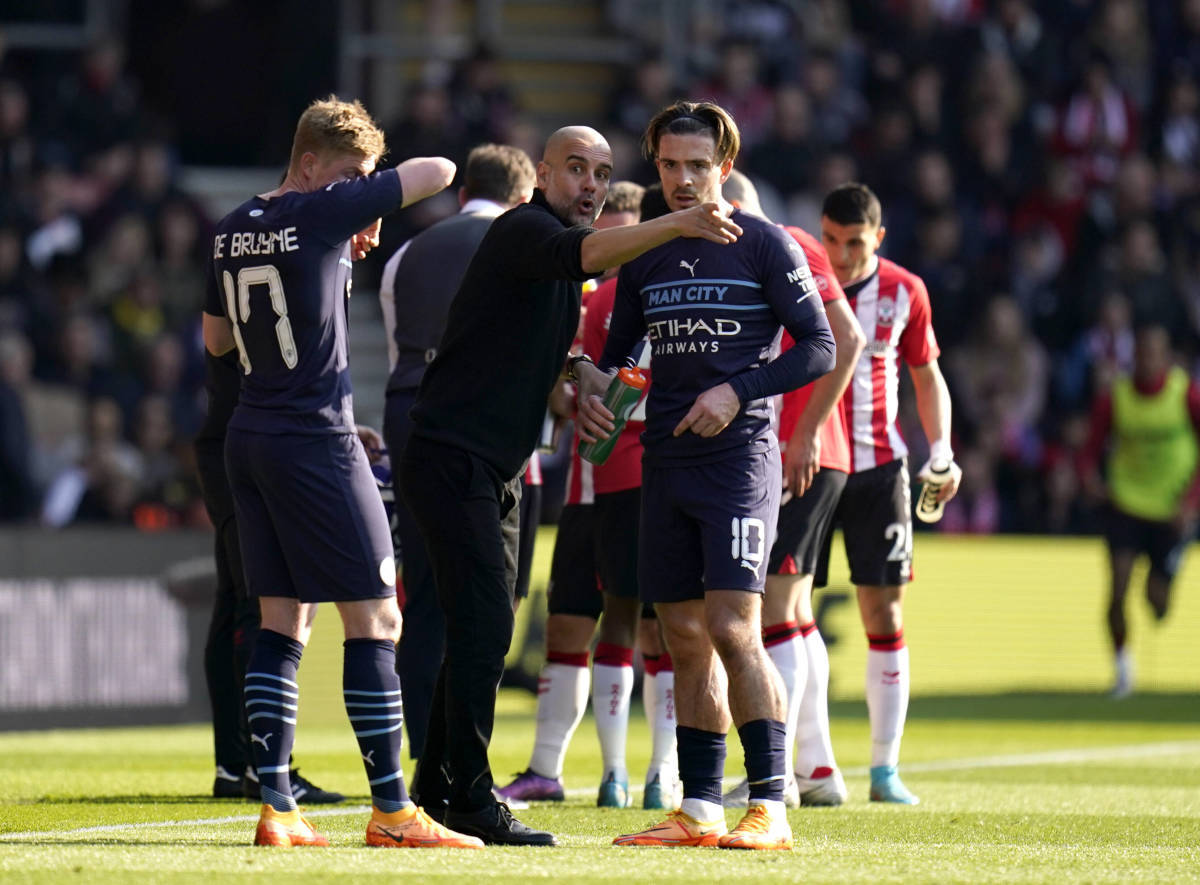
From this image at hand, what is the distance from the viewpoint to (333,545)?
661cm

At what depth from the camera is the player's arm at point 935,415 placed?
366 inches

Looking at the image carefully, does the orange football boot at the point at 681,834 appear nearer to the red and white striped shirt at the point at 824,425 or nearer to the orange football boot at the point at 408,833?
the orange football boot at the point at 408,833

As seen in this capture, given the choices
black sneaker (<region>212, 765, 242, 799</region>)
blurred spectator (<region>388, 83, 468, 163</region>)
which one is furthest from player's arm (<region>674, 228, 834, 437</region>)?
blurred spectator (<region>388, 83, 468, 163</region>)

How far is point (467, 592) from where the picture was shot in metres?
6.86

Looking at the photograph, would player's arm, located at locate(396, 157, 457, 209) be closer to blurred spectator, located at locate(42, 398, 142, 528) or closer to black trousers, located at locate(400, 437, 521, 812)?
black trousers, located at locate(400, 437, 521, 812)

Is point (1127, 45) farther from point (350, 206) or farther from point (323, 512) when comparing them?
point (323, 512)

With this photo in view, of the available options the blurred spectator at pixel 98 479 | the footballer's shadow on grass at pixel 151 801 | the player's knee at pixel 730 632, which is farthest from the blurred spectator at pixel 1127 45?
the player's knee at pixel 730 632

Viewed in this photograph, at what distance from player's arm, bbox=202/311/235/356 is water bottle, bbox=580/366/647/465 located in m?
1.24

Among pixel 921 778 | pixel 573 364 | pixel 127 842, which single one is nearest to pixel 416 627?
pixel 573 364

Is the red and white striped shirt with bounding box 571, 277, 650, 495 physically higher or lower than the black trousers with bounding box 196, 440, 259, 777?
higher

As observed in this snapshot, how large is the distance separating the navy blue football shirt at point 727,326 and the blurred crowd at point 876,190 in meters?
8.91

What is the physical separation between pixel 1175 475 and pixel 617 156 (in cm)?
562

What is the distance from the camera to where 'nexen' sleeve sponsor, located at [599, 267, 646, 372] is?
7.20 meters

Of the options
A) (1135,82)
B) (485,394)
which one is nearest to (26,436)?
(485,394)
